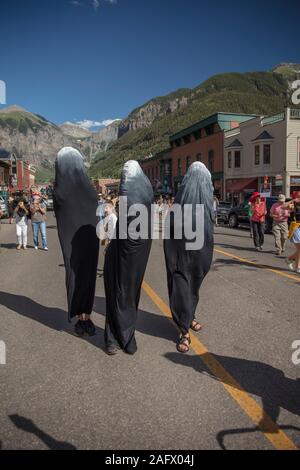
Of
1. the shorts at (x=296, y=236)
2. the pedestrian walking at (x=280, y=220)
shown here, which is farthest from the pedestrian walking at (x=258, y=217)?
the shorts at (x=296, y=236)

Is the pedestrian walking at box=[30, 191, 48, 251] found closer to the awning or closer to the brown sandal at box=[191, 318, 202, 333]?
the brown sandal at box=[191, 318, 202, 333]

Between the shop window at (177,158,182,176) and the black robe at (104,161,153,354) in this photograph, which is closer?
the black robe at (104,161,153,354)

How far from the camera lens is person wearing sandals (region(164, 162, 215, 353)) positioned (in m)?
4.59

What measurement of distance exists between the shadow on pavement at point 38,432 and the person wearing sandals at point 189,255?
2003mm

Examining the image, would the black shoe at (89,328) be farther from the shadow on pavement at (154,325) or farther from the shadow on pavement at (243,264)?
the shadow on pavement at (243,264)

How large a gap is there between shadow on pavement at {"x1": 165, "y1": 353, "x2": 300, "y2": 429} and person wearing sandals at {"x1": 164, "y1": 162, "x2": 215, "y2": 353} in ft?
1.56

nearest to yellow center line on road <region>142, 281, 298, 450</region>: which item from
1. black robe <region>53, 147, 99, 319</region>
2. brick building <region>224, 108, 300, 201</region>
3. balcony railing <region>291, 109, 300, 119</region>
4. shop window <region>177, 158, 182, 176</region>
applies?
black robe <region>53, 147, 99, 319</region>

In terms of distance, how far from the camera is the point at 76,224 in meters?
4.95

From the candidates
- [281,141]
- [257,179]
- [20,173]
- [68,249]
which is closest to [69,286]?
[68,249]

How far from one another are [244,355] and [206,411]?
50.8 inches

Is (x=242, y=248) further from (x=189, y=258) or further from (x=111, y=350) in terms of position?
(x=111, y=350)

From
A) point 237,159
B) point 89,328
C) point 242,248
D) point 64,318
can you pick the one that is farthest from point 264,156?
point 89,328

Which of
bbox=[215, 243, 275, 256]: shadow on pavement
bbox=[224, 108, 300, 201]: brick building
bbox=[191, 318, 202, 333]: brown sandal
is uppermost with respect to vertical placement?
bbox=[224, 108, 300, 201]: brick building

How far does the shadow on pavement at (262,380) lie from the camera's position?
10.7 feet
